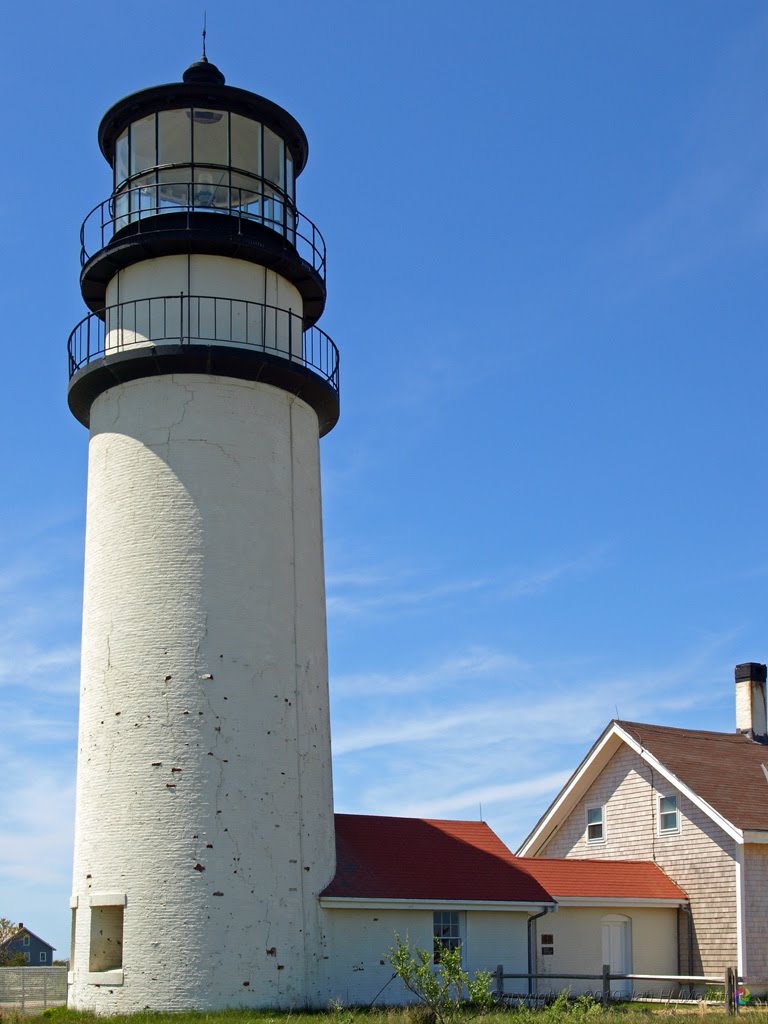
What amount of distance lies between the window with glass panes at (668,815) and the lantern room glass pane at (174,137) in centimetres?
1595

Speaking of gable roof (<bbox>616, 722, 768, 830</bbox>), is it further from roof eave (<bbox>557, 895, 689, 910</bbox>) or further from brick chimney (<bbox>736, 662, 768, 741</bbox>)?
roof eave (<bbox>557, 895, 689, 910</bbox>)

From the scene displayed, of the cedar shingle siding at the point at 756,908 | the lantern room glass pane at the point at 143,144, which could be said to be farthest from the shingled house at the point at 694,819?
the lantern room glass pane at the point at 143,144

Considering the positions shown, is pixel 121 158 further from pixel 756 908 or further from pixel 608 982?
pixel 756 908

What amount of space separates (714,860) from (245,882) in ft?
34.6

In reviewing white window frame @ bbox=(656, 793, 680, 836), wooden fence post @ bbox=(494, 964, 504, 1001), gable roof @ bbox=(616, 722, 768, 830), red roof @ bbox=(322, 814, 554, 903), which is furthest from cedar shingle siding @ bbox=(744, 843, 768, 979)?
wooden fence post @ bbox=(494, 964, 504, 1001)

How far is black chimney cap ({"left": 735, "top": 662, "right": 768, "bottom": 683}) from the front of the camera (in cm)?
3130

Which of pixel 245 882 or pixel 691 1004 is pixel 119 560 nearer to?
pixel 245 882

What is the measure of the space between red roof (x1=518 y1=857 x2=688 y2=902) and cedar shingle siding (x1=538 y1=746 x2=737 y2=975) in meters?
0.35

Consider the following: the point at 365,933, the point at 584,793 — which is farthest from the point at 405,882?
the point at 584,793

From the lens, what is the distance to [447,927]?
21.9 m

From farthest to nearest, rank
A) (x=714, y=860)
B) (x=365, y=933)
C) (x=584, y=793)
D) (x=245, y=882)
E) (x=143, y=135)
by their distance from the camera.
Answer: (x=584, y=793) → (x=714, y=860) → (x=143, y=135) → (x=365, y=933) → (x=245, y=882)

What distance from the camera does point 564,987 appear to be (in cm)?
2286

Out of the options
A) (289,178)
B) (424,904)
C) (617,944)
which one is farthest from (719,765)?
(289,178)

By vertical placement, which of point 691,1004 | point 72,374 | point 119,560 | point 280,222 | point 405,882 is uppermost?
point 280,222
